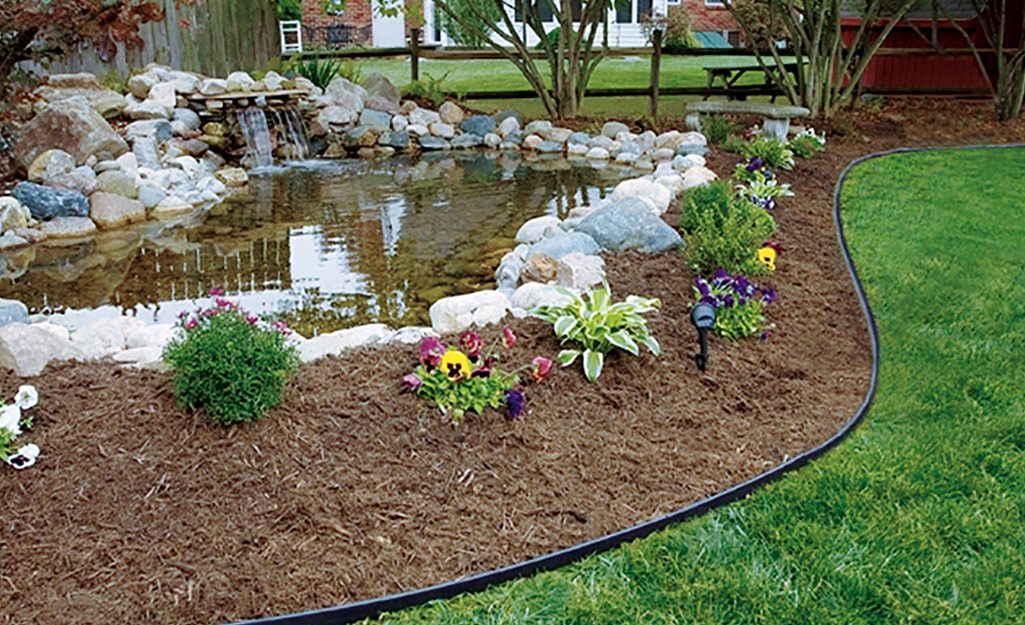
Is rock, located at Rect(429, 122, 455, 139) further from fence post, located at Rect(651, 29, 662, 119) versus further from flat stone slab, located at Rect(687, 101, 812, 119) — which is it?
flat stone slab, located at Rect(687, 101, 812, 119)

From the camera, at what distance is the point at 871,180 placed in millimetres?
8195

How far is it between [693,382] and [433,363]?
113 cm

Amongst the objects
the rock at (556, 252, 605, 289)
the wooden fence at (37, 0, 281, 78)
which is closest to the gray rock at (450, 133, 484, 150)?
the wooden fence at (37, 0, 281, 78)

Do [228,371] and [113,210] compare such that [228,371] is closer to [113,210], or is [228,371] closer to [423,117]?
[113,210]

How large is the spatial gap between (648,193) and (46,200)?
16.3ft

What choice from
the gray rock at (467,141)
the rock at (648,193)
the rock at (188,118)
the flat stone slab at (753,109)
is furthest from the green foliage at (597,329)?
the gray rock at (467,141)

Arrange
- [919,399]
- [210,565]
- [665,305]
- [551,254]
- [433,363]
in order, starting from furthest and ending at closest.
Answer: [551,254] → [665,305] → [919,399] → [433,363] → [210,565]

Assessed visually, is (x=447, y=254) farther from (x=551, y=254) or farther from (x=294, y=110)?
(x=294, y=110)

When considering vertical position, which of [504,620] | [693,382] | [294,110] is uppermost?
[294,110]

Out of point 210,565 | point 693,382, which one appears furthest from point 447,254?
point 210,565

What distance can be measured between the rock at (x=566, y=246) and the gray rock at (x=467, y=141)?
638 centimetres

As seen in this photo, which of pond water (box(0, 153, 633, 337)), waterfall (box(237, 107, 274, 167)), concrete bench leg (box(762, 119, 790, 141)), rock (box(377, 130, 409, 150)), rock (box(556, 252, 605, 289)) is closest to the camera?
rock (box(556, 252, 605, 289))

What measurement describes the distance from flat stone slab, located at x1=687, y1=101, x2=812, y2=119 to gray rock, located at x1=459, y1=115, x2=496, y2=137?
2.66 metres

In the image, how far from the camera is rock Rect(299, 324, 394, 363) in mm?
3904
